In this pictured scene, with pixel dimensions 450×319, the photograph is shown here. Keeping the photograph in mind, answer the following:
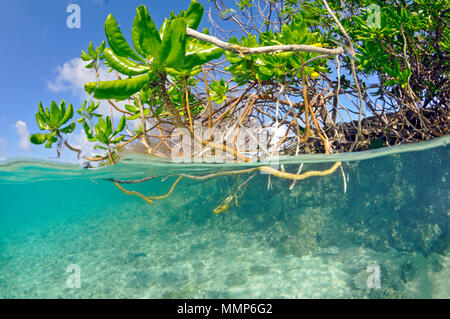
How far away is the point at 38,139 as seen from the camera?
3.00m

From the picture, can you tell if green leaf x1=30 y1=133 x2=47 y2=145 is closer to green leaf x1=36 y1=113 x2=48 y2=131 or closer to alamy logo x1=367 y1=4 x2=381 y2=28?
green leaf x1=36 y1=113 x2=48 y2=131

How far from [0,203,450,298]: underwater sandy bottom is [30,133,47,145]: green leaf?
140 inches

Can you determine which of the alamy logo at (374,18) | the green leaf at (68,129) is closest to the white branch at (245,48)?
the alamy logo at (374,18)

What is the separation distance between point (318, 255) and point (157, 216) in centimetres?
836

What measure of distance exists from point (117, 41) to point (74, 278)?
24.2 ft

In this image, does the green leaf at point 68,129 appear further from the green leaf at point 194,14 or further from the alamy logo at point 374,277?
the alamy logo at point 374,277

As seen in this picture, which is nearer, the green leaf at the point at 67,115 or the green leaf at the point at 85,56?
the green leaf at the point at 67,115

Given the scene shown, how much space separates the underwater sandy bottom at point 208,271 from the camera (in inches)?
186

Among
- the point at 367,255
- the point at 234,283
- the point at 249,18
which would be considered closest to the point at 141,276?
the point at 234,283

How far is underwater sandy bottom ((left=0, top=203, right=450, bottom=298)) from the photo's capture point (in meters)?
4.73

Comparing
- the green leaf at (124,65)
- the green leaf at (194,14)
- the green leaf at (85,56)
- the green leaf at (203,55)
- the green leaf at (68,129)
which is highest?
the green leaf at (85,56)

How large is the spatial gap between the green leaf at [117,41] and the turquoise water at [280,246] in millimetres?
3949

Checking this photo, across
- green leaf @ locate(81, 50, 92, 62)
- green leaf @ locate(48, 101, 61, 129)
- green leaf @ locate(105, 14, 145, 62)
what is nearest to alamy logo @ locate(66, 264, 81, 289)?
green leaf @ locate(48, 101, 61, 129)
